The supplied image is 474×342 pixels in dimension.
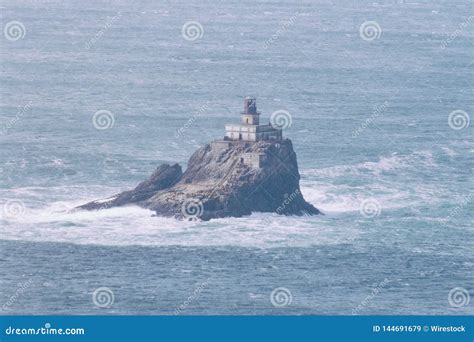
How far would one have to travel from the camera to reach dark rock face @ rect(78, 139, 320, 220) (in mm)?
189625

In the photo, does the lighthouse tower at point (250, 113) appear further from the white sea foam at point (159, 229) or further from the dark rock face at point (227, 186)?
the white sea foam at point (159, 229)

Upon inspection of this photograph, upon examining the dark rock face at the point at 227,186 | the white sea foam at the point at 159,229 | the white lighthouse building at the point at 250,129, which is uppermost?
the white lighthouse building at the point at 250,129

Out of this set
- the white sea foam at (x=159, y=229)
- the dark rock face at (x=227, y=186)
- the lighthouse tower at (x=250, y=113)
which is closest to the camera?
the white sea foam at (x=159, y=229)

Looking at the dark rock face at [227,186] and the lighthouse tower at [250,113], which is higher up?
the lighthouse tower at [250,113]

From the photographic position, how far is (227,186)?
190875 mm

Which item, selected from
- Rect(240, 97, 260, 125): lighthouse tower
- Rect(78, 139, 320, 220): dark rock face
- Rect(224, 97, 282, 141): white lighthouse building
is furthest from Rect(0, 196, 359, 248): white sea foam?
Rect(240, 97, 260, 125): lighthouse tower

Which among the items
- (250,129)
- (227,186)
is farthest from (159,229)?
(250,129)

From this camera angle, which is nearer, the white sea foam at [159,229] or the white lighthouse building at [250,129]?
the white sea foam at [159,229]

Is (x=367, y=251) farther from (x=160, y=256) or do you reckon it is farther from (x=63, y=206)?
(x=63, y=206)

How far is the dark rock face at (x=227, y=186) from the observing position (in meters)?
190

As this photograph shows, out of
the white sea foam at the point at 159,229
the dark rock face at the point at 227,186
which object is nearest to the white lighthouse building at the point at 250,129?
the dark rock face at the point at 227,186

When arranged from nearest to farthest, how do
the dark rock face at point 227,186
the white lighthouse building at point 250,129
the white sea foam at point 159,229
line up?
the white sea foam at point 159,229 → the dark rock face at point 227,186 → the white lighthouse building at point 250,129

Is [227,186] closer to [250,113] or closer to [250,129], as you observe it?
[250,129]

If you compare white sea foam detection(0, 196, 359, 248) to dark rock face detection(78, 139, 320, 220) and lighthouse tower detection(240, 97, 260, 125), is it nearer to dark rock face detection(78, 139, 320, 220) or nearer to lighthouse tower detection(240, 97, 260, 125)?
dark rock face detection(78, 139, 320, 220)
